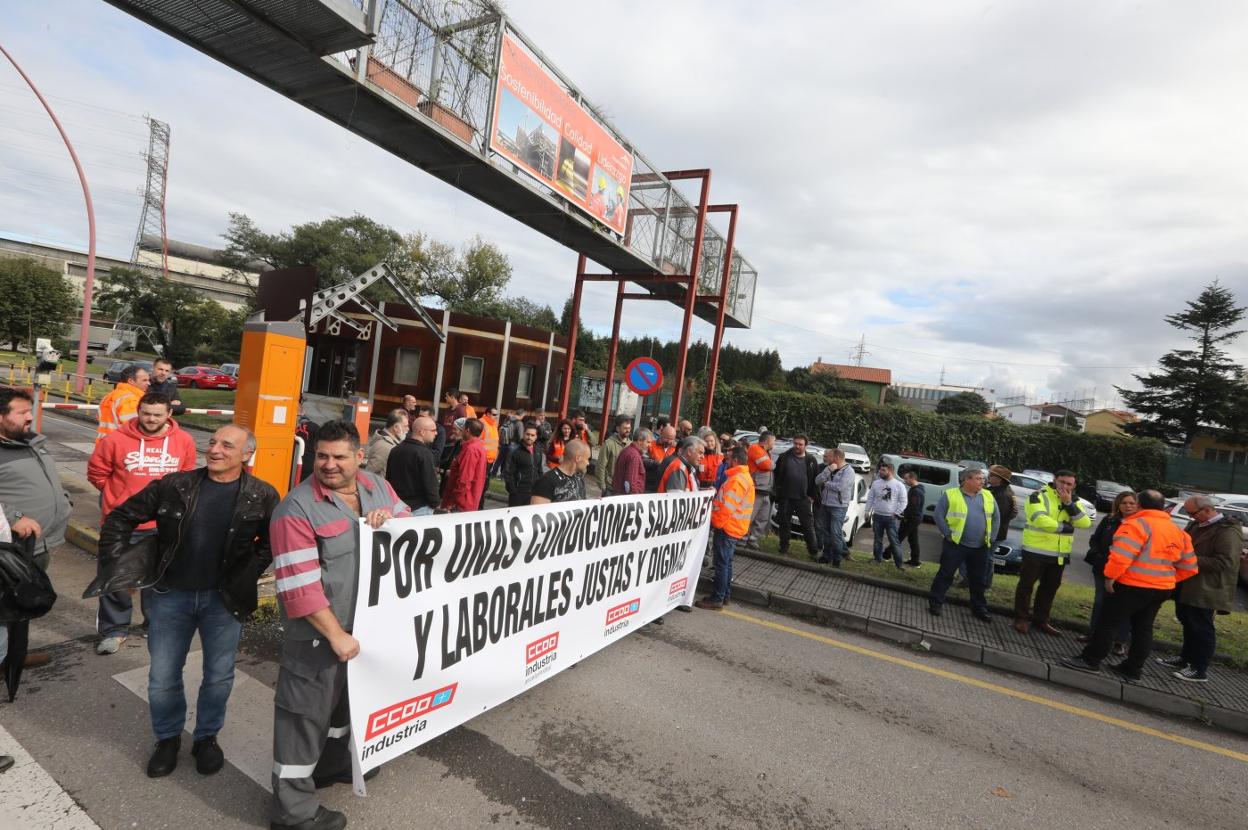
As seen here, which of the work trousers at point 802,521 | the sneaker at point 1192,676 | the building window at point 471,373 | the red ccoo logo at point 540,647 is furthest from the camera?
the building window at point 471,373

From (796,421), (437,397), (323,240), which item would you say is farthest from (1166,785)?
(323,240)

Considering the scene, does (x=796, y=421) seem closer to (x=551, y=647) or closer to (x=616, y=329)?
(x=616, y=329)

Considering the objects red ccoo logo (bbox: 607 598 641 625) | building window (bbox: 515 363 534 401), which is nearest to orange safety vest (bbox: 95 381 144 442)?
red ccoo logo (bbox: 607 598 641 625)

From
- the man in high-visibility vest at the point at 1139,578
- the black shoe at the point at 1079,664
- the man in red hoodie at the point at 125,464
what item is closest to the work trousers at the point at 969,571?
the black shoe at the point at 1079,664

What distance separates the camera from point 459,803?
9.93 feet

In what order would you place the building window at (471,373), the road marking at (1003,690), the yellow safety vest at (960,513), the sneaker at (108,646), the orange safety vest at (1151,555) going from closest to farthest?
1. the sneaker at (108,646)
2. the road marking at (1003,690)
3. the orange safety vest at (1151,555)
4. the yellow safety vest at (960,513)
5. the building window at (471,373)

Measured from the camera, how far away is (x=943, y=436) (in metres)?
30.9

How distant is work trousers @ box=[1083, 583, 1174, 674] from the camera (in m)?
5.40

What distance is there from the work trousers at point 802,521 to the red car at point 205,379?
1376 inches

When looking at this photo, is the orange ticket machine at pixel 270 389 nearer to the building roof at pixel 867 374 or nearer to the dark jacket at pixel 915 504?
the dark jacket at pixel 915 504

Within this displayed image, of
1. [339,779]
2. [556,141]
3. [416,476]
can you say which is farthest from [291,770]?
[556,141]

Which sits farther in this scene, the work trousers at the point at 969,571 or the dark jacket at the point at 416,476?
the work trousers at the point at 969,571

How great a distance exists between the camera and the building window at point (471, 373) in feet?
78.3

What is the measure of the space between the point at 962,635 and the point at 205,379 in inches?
1551
